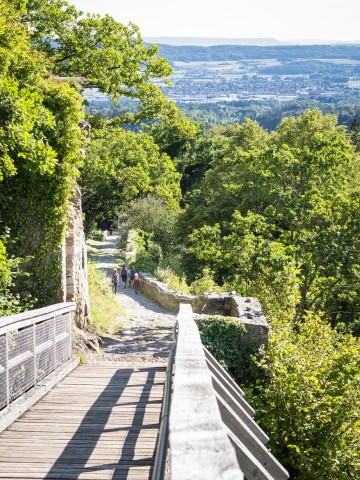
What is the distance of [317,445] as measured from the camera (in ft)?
23.0

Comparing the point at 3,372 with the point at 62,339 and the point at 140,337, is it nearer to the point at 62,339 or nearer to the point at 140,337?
the point at 62,339

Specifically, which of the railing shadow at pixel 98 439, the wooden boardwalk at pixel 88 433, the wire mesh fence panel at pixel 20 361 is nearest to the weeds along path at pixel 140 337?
the wooden boardwalk at pixel 88 433

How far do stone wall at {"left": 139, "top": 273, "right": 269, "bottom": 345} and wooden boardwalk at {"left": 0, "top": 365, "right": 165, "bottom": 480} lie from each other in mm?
2285

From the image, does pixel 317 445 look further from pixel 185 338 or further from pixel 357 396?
pixel 185 338

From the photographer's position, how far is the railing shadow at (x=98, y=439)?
15.6 feet

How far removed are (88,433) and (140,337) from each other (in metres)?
10.1

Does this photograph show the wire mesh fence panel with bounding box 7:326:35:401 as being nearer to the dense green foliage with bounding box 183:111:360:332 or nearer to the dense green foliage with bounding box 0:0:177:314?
the dense green foliage with bounding box 0:0:177:314

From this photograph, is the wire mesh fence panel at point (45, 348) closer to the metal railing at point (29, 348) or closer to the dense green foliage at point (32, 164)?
the metal railing at point (29, 348)

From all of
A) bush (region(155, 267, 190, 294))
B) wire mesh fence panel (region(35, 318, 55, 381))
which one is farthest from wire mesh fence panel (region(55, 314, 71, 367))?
bush (region(155, 267, 190, 294))

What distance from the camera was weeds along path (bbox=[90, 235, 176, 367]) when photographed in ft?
42.1

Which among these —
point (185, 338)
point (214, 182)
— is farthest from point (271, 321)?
point (214, 182)

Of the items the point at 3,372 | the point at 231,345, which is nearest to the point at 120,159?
the point at 231,345

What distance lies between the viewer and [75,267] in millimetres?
12930

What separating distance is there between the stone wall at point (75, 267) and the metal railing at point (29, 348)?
11.1 ft
